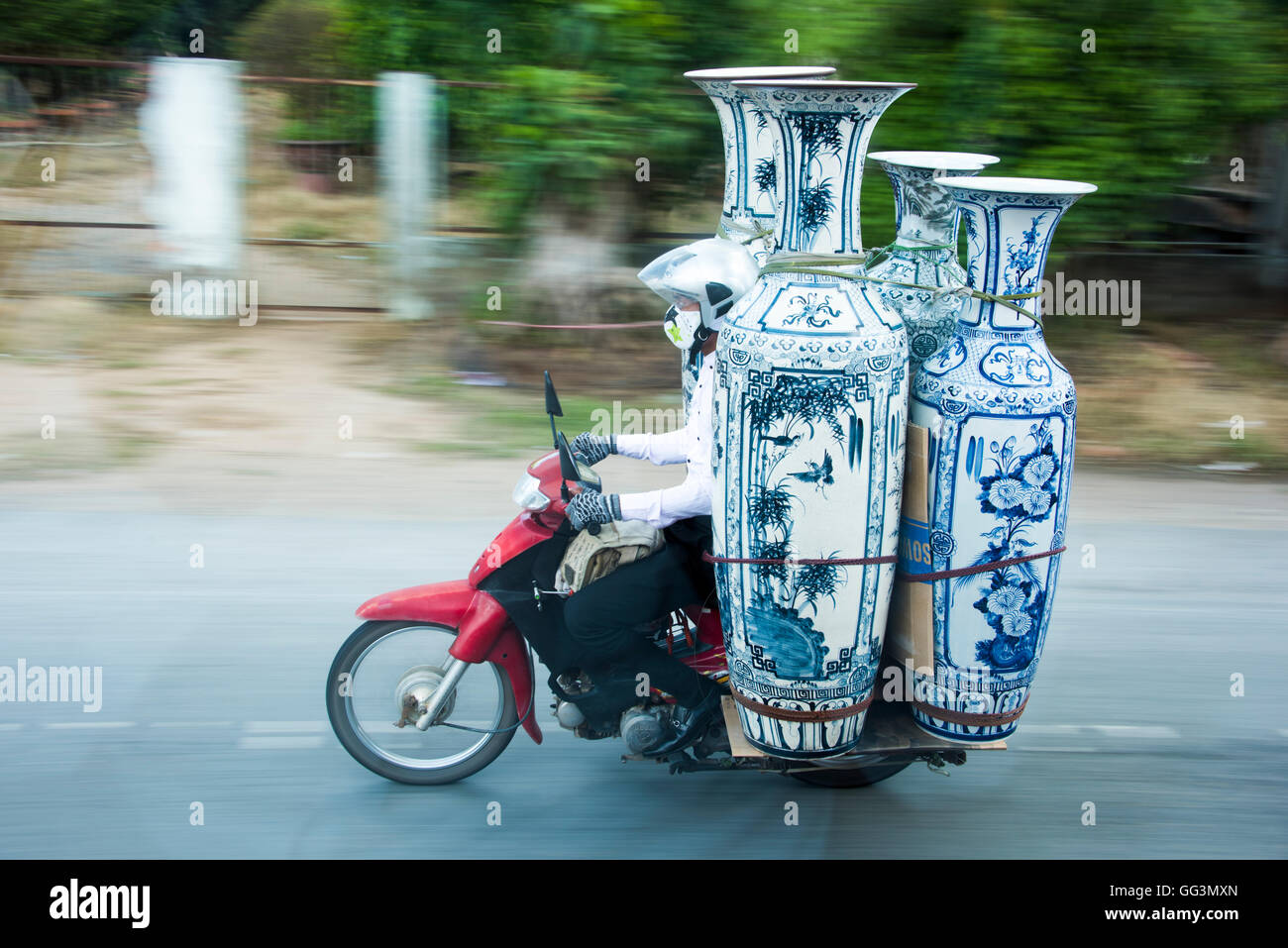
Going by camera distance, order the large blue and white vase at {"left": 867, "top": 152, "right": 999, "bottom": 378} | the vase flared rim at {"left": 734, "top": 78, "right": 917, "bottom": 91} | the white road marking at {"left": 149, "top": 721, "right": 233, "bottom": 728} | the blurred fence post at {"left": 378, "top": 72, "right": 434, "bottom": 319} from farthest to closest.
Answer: the blurred fence post at {"left": 378, "top": 72, "right": 434, "bottom": 319}
the white road marking at {"left": 149, "top": 721, "right": 233, "bottom": 728}
the large blue and white vase at {"left": 867, "top": 152, "right": 999, "bottom": 378}
the vase flared rim at {"left": 734, "top": 78, "right": 917, "bottom": 91}

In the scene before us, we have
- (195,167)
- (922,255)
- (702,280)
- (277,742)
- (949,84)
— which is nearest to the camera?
(702,280)

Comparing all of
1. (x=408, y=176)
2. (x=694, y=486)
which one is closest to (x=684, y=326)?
(x=694, y=486)

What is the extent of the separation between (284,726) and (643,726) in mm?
1350

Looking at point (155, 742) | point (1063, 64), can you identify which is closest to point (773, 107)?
point (155, 742)

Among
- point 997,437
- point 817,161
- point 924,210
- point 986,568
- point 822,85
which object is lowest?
point 986,568

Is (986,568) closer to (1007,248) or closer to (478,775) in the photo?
(1007,248)

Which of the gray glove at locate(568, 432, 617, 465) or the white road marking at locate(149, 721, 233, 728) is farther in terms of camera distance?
the white road marking at locate(149, 721, 233, 728)

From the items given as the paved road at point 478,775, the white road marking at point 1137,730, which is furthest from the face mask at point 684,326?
the white road marking at point 1137,730

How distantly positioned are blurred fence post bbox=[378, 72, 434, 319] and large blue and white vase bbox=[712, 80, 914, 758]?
17.6 feet

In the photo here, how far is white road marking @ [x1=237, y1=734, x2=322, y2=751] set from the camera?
158 inches

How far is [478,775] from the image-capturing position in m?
3.91

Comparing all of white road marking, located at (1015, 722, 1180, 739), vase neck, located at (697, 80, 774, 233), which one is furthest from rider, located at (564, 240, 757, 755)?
white road marking, located at (1015, 722, 1180, 739)

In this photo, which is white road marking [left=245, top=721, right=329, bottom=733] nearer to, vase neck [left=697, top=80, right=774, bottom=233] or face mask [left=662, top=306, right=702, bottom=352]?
face mask [left=662, top=306, right=702, bottom=352]

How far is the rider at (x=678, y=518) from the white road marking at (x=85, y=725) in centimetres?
169
